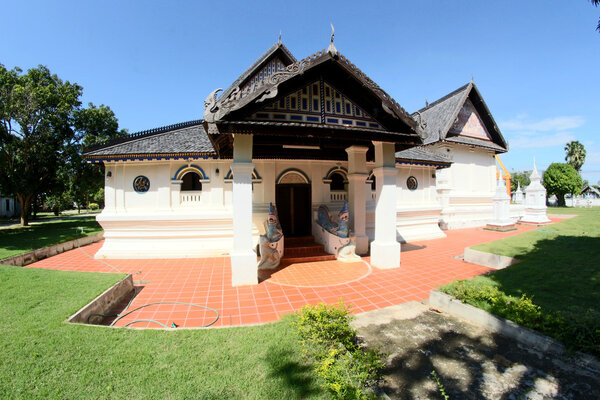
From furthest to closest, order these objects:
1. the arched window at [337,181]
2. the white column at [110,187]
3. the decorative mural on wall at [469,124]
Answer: the decorative mural on wall at [469,124] → the arched window at [337,181] → the white column at [110,187]

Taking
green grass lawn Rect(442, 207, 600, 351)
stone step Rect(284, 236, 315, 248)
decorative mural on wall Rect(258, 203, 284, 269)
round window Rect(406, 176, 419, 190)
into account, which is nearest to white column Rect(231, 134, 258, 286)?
decorative mural on wall Rect(258, 203, 284, 269)

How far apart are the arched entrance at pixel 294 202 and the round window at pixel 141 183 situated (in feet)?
17.7

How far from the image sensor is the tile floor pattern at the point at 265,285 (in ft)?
16.6

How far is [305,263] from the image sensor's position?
8539mm

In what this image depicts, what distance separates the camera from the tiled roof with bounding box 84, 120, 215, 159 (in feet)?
31.8

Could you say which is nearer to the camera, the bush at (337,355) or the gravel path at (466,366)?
the bush at (337,355)

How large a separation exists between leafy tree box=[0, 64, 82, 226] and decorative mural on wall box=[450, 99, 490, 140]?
2722 centimetres

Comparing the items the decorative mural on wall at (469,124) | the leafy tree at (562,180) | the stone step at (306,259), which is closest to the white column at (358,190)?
the stone step at (306,259)

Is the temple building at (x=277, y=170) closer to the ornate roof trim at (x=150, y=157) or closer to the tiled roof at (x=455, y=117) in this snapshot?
the ornate roof trim at (x=150, y=157)

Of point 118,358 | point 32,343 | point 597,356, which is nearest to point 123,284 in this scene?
point 32,343

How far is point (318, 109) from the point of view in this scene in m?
6.96

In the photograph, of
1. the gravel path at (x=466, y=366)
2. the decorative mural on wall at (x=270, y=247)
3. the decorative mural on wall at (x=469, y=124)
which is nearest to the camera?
the gravel path at (x=466, y=366)

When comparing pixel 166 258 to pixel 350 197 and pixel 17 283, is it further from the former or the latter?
pixel 350 197

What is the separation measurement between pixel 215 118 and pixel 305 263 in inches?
213
